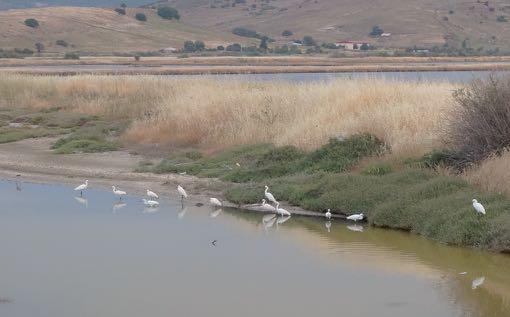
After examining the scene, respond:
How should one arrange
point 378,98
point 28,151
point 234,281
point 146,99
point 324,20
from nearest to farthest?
point 234,281 → point 378,98 → point 28,151 → point 146,99 → point 324,20

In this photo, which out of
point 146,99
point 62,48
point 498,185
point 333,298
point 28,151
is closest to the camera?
point 333,298

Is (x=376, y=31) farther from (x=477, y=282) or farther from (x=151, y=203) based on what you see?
(x=477, y=282)

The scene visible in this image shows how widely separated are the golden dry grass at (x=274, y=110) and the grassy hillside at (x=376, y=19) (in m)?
76.8

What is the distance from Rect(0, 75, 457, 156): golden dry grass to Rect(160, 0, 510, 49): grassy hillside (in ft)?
252

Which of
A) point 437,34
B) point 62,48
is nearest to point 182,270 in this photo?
point 62,48

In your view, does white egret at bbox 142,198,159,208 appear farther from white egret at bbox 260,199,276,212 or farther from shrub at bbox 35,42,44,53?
shrub at bbox 35,42,44,53

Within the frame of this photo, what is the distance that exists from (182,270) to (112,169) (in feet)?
31.0

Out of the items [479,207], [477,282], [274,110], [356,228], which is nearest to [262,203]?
[356,228]

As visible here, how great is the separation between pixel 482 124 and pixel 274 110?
322 inches

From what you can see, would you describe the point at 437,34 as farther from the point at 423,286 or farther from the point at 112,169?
the point at 423,286

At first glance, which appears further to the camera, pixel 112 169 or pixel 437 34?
pixel 437 34

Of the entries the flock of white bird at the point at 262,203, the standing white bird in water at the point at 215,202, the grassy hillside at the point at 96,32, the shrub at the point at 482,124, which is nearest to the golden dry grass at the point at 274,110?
the shrub at the point at 482,124

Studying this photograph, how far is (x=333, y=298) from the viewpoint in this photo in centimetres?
1208

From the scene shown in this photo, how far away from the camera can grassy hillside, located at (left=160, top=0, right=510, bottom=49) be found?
113 meters
